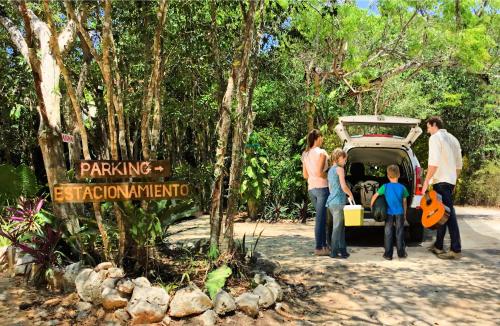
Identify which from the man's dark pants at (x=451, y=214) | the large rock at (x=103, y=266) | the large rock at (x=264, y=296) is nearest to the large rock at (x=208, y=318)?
the large rock at (x=264, y=296)

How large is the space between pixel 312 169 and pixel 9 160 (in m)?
15.0

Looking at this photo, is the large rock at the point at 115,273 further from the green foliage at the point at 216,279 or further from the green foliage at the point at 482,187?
the green foliage at the point at 482,187

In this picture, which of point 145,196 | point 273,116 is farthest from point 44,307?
point 273,116

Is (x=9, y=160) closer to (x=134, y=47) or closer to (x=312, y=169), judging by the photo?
(x=134, y=47)

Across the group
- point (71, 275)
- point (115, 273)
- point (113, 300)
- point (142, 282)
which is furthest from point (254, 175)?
point (113, 300)

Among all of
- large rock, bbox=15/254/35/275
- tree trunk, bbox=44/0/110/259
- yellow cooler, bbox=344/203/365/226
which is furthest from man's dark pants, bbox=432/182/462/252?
large rock, bbox=15/254/35/275

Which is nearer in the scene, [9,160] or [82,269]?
[82,269]

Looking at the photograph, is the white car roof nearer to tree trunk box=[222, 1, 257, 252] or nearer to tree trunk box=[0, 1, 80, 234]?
tree trunk box=[222, 1, 257, 252]

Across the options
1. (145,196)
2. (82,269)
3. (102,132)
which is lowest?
(82,269)

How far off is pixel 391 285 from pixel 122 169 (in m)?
3.27

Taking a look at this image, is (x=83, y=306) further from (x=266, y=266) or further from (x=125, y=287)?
(x=266, y=266)

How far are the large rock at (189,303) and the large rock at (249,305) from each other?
28 centimetres

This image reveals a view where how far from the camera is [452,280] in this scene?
5992 mm

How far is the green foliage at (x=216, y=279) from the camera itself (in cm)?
483
